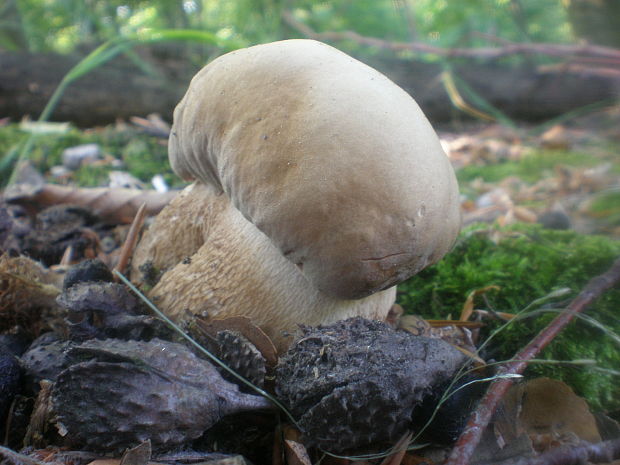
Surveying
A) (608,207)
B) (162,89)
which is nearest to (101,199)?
(162,89)

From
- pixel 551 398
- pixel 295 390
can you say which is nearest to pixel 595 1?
pixel 551 398

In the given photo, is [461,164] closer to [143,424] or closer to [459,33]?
[459,33]

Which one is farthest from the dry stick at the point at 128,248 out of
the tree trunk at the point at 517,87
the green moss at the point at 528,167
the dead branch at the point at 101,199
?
the tree trunk at the point at 517,87

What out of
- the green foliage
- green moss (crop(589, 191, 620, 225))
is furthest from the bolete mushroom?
green moss (crop(589, 191, 620, 225))

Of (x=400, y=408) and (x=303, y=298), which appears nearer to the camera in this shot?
(x=400, y=408)

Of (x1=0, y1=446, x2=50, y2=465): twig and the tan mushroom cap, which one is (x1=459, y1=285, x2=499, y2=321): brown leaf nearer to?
the tan mushroom cap
